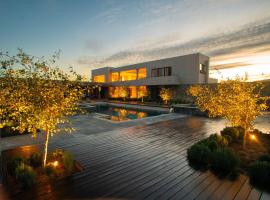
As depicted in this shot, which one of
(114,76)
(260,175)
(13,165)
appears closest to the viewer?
(260,175)

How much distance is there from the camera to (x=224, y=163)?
15.4ft

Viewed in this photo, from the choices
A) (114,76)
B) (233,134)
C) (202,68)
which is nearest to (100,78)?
(114,76)

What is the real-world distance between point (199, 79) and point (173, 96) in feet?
16.0

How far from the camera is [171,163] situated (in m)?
5.16

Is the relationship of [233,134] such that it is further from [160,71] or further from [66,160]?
[160,71]

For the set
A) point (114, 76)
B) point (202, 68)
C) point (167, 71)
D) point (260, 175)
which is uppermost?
point (202, 68)

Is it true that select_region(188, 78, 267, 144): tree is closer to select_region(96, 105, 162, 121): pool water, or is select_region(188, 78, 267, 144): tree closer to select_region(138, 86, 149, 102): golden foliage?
select_region(96, 105, 162, 121): pool water

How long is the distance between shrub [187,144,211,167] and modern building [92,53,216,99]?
21.9 meters

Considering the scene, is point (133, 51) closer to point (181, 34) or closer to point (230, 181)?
point (181, 34)

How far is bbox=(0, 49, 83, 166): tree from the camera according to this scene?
3699 mm

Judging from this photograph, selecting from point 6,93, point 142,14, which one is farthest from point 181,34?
point 6,93

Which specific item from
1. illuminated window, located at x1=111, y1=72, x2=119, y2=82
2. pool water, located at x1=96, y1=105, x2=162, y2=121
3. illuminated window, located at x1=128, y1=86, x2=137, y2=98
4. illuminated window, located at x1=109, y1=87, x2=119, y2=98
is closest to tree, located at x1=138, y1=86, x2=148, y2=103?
illuminated window, located at x1=128, y1=86, x2=137, y2=98

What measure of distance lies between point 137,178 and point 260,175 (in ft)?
10.3

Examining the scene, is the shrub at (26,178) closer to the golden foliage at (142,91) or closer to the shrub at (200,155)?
the shrub at (200,155)
